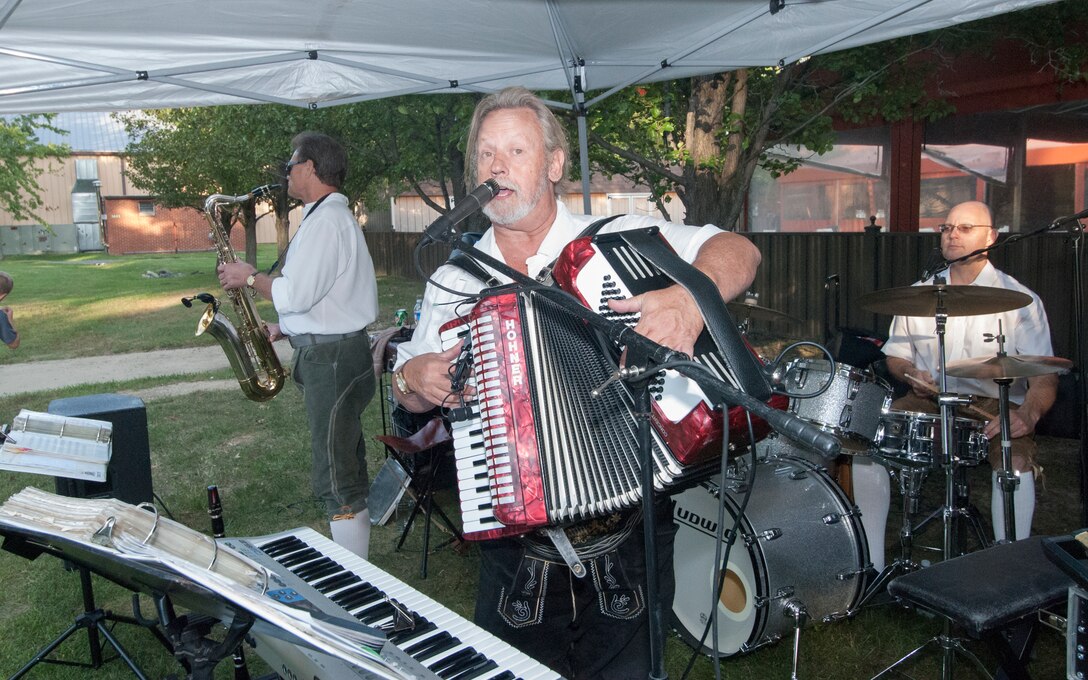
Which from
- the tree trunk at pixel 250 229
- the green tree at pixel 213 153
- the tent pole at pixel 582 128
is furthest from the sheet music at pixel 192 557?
the tree trunk at pixel 250 229

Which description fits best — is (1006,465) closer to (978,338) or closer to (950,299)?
(950,299)

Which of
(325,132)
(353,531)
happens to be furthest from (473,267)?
(325,132)

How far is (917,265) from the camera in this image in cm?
909

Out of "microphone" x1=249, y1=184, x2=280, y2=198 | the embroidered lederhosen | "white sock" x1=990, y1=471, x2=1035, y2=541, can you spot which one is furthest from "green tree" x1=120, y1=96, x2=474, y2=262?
"white sock" x1=990, y1=471, x2=1035, y2=541

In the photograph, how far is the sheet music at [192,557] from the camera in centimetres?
148

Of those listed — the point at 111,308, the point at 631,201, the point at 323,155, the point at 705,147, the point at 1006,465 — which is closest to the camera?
the point at 1006,465

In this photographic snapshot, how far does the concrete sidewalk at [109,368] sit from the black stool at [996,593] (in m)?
9.09

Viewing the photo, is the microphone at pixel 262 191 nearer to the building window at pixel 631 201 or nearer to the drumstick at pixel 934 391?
the drumstick at pixel 934 391

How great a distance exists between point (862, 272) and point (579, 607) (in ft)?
27.4

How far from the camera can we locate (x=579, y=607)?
2.44 meters

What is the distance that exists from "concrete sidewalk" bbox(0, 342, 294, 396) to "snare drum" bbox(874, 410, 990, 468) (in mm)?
8193

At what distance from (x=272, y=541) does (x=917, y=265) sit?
8151 mm

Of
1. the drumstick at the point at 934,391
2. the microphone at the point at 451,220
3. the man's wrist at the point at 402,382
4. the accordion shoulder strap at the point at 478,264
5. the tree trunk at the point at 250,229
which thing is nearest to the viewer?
the microphone at the point at 451,220

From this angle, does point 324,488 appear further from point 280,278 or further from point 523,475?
point 523,475
